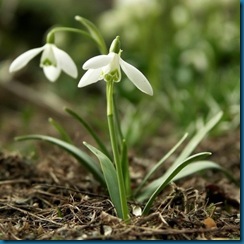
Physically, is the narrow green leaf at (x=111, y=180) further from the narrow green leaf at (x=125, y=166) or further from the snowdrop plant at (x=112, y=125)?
the narrow green leaf at (x=125, y=166)

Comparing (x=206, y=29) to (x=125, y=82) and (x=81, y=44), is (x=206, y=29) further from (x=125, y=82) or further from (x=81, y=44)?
(x=81, y=44)

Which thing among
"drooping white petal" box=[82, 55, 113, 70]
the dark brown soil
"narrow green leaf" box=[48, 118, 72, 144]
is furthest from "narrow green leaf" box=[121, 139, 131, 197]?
"drooping white petal" box=[82, 55, 113, 70]

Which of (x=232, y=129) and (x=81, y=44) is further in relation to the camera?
(x=81, y=44)

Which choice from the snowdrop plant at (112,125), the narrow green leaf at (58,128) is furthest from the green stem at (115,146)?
the narrow green leaf at (58,128)

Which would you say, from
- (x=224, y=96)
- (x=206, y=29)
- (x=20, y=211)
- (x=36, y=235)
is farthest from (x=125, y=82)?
A: (x=36, y=235)

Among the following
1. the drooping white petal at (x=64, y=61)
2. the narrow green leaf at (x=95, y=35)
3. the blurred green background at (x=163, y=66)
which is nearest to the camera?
the drooping white petal at (x=64, y=61)

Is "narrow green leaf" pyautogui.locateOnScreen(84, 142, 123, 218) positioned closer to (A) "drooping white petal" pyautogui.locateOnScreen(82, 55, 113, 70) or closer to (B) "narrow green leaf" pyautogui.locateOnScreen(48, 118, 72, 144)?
(A) "drooping white petal" pyautogui.locateOnScreen(82, 55, 113, 70)

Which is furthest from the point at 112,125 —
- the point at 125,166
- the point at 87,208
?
the point at 125,166

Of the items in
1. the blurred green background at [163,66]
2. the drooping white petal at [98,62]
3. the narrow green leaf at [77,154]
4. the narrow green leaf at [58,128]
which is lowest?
the narrow green leaf at [77,154]
